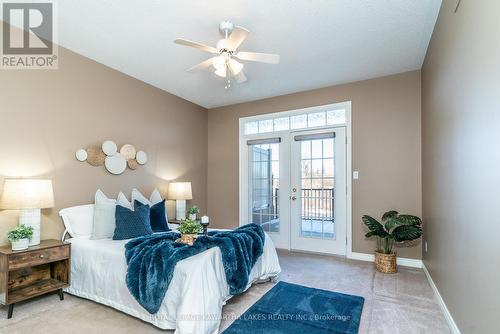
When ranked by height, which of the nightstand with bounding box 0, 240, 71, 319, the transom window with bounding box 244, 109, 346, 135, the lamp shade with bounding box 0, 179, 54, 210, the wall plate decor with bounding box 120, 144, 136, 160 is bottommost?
the nightstand with bounding box 0, 240, 71, 319

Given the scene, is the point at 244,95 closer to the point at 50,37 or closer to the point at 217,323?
the point at 50,37

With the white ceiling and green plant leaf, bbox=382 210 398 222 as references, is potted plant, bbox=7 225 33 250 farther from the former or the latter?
green plant leaf, bbox=382 210 398 222

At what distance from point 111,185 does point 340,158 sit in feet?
11.2

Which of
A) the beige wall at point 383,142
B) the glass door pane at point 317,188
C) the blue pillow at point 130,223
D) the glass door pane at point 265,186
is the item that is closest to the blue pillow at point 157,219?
the blue pillow at point 130,223

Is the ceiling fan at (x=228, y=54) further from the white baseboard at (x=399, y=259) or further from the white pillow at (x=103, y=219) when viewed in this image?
the white baseboard at (x=399, y=259)

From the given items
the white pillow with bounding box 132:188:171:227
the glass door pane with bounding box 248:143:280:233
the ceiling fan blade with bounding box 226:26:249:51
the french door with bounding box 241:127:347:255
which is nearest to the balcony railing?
the french door with bounding box 241:127:347:255

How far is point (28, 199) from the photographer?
101 inches

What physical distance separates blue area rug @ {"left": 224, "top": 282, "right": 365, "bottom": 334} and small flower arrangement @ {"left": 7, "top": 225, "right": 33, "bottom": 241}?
2.04 metres

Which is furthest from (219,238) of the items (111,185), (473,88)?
(473,88)

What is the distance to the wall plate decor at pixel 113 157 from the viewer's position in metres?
3.46

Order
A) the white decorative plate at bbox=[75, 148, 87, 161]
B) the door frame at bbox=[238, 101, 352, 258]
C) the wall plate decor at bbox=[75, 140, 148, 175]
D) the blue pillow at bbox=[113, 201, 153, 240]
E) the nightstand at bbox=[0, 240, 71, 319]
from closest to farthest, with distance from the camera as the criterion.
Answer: the nightstand at bbox=[0, 240, 71, 319] < the blue pillow at bbox=[113, 201, 153, 240] < the white decorative plate at bbox=[75, 148, 87, 161] < the wall plate decor at bbox=[75, 140, 148, 175] < the door frame at bbox=[238, 101, 352, 258]

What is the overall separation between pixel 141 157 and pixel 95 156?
27.2 inches

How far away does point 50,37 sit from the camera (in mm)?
3025

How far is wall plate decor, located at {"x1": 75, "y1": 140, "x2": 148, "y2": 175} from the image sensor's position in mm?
3463
